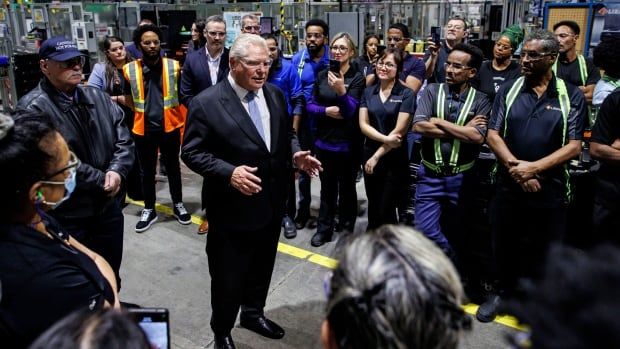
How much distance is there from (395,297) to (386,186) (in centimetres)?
348

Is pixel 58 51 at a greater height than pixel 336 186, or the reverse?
pixel 58 51

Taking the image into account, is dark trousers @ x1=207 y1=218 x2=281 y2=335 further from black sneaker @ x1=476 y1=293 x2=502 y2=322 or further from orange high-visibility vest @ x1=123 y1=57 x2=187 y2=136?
orange high-visibility vest @ x1=123 y1=57 x2=187 y2=136

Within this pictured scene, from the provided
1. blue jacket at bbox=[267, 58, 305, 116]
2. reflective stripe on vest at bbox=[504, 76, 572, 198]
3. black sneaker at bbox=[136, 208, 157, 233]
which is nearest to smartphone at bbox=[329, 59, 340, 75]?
→ blue jacket at bbox=[267, 58, 305, 116]

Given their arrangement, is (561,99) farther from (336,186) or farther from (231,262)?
(231,262)

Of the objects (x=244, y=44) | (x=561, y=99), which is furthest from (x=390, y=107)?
(x=244, y=44)

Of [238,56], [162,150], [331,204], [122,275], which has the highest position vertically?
[238,56]

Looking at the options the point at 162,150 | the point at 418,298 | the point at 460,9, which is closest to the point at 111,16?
the point at 162,150

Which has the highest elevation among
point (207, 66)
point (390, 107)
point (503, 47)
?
point (503, 47)

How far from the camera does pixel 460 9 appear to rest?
38.1ft

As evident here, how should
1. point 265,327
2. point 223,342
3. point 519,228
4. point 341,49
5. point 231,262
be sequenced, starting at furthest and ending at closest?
point 341,49
point 519,228
point 265,327
point 223,342
point 231,262

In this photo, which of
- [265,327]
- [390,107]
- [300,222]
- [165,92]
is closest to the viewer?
[265,327]

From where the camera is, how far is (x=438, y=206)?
4.00m

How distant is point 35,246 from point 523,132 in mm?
3016

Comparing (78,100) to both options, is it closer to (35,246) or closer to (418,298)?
(35,246)
